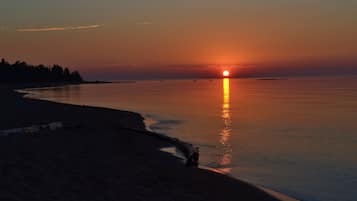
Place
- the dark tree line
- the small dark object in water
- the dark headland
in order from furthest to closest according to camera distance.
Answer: the dark tree line
the small dark object in water
the dark headland

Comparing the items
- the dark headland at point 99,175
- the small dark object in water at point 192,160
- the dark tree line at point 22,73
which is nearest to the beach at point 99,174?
the dark headland at point 99,175

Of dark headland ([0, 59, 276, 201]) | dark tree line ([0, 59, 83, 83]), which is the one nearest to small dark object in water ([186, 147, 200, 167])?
dark headland ([0, 59, 276, 201])

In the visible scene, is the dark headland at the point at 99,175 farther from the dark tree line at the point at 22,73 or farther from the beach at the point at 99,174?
the dark tree line at the point at 22,73

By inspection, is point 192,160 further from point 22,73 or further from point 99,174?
point 22,73

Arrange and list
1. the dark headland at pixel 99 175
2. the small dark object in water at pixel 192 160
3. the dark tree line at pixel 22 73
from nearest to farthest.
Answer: the dark headland at pixel 99 175 → the small dark object in water at pixel 192 160 → the dark tree line at pixel 22 73

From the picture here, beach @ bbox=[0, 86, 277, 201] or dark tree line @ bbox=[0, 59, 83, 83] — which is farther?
dark tree line @ bbox=[0, 59, 83, 83]

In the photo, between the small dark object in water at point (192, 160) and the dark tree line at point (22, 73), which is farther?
the dark tree line at point (22, 73)

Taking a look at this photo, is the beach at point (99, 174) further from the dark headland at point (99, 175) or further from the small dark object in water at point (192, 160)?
the small dark object in water at point (192, 160)

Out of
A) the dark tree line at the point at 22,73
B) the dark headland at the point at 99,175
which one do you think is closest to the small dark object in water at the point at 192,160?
the dark headland at the point at 99,175

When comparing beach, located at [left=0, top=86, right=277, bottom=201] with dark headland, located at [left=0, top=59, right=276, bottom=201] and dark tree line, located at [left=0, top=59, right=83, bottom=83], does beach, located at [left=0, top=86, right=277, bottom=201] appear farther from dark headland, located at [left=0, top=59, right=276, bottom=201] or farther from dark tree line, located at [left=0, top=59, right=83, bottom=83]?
dark tree line, located at [left=0, top=59, right=83, bottom=83]

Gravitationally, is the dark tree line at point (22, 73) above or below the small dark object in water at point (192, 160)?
above

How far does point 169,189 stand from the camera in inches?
440

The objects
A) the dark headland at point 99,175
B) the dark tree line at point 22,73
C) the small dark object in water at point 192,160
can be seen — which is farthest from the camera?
the dark tree line at point 22,73

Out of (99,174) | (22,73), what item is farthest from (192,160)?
(22,73)
